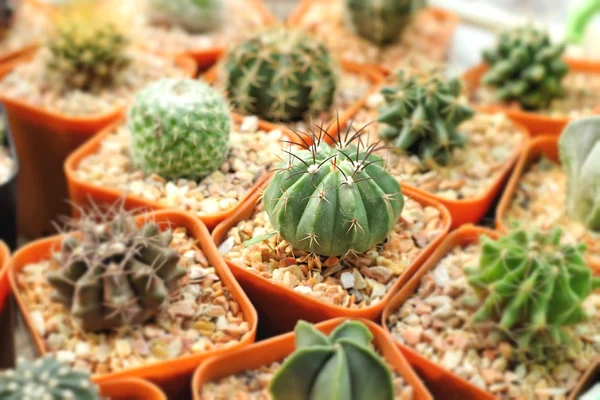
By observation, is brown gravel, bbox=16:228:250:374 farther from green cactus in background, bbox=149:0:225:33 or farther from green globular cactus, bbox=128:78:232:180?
green cactus in background, bbox=149:0:225:33

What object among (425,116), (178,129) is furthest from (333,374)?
(425,116)

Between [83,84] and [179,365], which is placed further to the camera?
[83,84]

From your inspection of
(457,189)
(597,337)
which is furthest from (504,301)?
(457,189)

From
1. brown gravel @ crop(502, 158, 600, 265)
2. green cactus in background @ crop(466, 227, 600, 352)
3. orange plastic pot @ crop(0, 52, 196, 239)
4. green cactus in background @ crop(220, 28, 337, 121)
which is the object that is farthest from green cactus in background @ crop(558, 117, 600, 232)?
orange plastic pot @ crop(0, 52, 196, 239)

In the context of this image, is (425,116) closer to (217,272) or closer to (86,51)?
(217,272)

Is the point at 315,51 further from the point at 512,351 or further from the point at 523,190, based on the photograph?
the point at 512,351

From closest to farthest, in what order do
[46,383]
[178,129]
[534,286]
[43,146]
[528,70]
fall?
[46,383] < [534,286] < [178,129] < [43,146] < [528,70]
